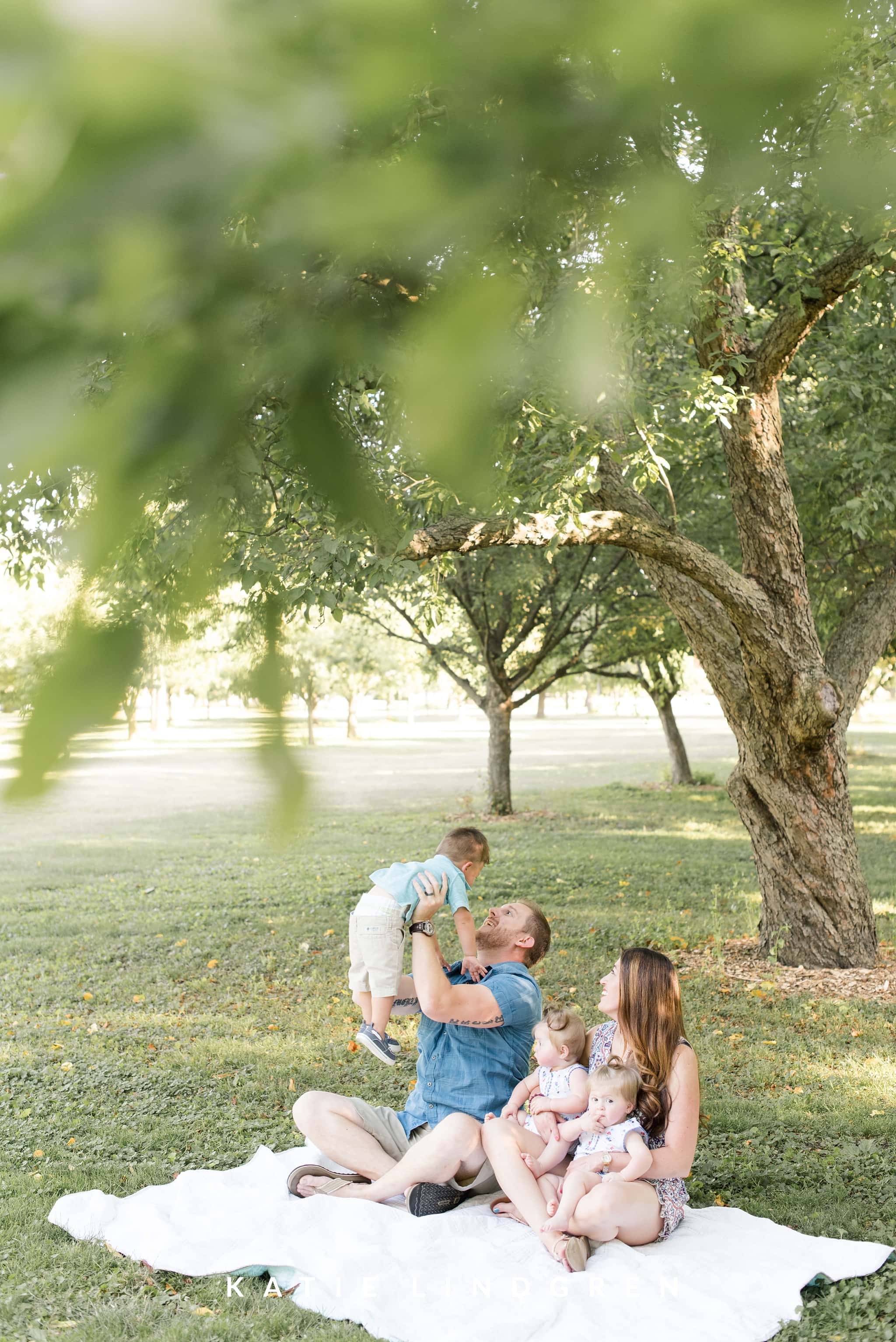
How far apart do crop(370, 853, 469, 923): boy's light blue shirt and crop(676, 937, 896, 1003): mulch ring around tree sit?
3358 mm

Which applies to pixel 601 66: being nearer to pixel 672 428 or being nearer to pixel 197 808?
pixel 672 428

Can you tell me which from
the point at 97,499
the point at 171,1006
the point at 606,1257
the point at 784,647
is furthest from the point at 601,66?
the point at 171,1006

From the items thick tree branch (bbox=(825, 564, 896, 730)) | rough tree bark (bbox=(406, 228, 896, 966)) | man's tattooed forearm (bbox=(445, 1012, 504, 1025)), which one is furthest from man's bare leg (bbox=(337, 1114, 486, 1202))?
thick tree branch (bbox=(825, 564, 896, 730))

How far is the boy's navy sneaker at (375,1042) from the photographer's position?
4656 millimetres

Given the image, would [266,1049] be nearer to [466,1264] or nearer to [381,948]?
[381,948]

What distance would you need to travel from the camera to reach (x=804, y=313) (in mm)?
6617

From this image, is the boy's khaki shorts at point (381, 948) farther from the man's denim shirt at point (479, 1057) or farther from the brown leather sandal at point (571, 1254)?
the brown leather sandal at point (571, 1254)

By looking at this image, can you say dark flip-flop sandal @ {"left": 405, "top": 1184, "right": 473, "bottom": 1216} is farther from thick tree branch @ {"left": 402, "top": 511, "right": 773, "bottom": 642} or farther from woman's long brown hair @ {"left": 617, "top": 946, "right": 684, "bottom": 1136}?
thick tree branch @ {"left": 402, "top": 511, "right": 773, "bottom": 642}

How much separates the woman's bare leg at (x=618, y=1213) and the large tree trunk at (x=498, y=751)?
39.8ft

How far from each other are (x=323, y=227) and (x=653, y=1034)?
149 inches

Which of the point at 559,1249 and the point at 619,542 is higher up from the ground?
the point at 619,542

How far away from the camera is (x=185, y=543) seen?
2.20 ft

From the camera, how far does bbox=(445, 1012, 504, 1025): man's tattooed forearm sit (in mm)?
4074

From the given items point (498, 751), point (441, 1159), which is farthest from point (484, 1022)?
point (498, 751)
